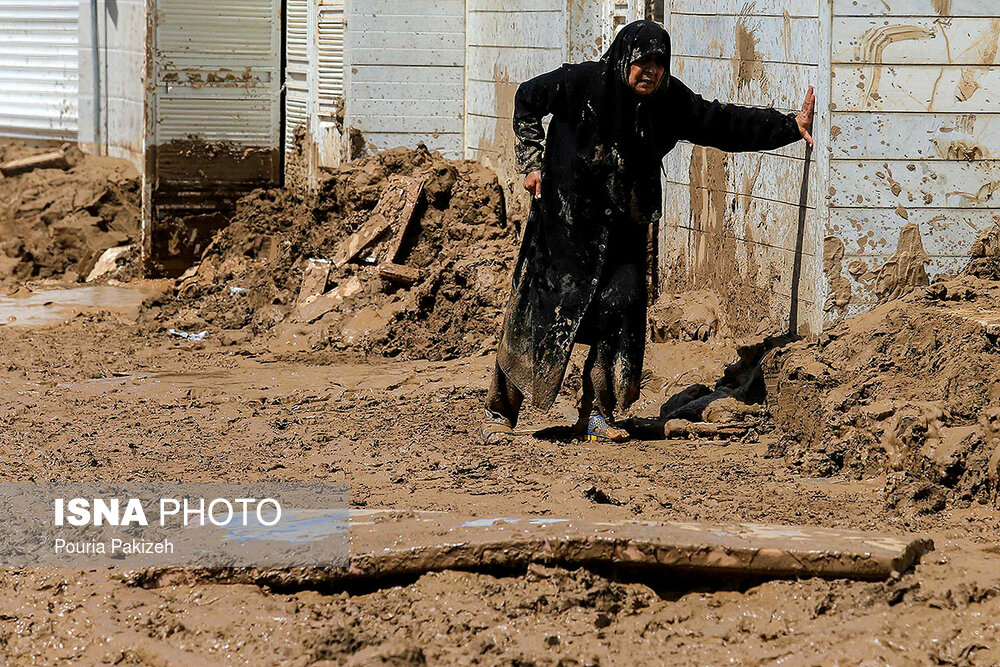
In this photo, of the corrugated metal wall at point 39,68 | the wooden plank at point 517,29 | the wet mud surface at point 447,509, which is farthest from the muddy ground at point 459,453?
the corrugated metal wall at point 39,68

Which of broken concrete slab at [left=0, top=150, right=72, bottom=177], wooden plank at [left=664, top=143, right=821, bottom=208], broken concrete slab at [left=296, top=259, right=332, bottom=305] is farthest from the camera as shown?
broken concrete slab at [left=0, top=150, right=72, bottom=177]

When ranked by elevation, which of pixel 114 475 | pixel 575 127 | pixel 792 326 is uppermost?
pixel 575 127

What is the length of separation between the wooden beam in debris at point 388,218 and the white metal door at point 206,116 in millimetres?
1657

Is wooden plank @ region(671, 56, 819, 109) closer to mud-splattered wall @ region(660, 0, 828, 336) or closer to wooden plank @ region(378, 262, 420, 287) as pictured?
mud-splattered wall @ region(660, 0, 828, 336)

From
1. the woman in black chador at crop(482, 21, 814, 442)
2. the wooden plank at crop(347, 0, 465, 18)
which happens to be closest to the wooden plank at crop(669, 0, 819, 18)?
the woman in black chador at crop(482, 21, 814, 442)

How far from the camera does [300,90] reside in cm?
1019

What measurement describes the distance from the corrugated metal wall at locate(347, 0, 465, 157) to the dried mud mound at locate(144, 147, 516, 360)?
0.21 m

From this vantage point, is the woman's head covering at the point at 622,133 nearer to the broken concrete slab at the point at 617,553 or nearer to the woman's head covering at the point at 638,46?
the woman's head covering at the point at 638,46

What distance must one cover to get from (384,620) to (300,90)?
729 cm

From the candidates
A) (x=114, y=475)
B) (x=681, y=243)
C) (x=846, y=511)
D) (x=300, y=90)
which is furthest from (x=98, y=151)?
(x=846, y=511)

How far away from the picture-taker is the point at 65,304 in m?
9.42

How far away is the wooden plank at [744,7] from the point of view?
19.2 ft

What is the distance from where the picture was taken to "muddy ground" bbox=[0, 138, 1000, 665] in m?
3.42

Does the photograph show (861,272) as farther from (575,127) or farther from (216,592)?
(216,592)
